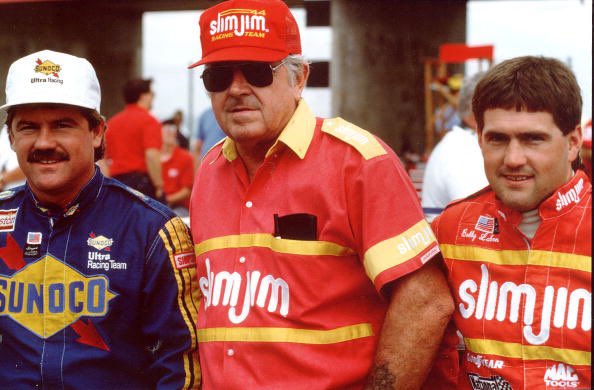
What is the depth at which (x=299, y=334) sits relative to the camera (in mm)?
2502

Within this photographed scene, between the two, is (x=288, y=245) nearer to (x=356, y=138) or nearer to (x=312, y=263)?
(x=312, y=263)

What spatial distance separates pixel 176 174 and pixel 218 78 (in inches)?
284

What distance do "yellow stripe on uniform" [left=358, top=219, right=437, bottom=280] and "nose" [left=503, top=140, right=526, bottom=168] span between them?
0.33m

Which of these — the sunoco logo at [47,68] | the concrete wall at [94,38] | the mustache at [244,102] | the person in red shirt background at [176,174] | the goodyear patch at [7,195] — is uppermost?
the concrete wall at [94,38]

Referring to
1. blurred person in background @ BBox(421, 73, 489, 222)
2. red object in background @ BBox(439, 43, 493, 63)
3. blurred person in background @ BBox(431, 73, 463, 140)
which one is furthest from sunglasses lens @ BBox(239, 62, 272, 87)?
red object in background @ BBox(439, 43, 493, 63)

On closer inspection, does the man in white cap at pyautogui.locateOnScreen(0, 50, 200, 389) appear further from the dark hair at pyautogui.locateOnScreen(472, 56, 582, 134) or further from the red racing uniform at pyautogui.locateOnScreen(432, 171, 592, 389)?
the dark hair at pyautogui.locateOnScreen(472, 56, 582, 134)

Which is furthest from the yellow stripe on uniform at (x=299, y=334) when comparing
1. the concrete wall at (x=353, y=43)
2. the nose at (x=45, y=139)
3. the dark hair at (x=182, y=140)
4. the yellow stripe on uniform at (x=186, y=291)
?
the dark hair at (x=182, y=140)

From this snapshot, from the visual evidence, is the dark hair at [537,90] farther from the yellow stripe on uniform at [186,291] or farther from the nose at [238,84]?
the yellow stripe on uniform at [186,291]

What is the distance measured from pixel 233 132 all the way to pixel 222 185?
0.71 feet

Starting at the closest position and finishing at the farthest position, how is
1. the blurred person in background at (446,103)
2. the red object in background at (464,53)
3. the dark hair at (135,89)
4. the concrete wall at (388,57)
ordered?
the dark hair at (135,89) → the red object in background at (464,53) → the blurred person in background at (446,103) → the concrete wall at (388,57)

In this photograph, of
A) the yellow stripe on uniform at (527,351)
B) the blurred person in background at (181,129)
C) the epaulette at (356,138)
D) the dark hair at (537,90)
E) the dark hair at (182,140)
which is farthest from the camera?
the blurred person in background at (181,129)

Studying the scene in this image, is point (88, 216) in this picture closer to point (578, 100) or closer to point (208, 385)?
point (208, 385)

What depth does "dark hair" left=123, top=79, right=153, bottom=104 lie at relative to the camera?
783 centimetres

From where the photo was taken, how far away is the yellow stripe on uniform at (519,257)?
2.34 meters
